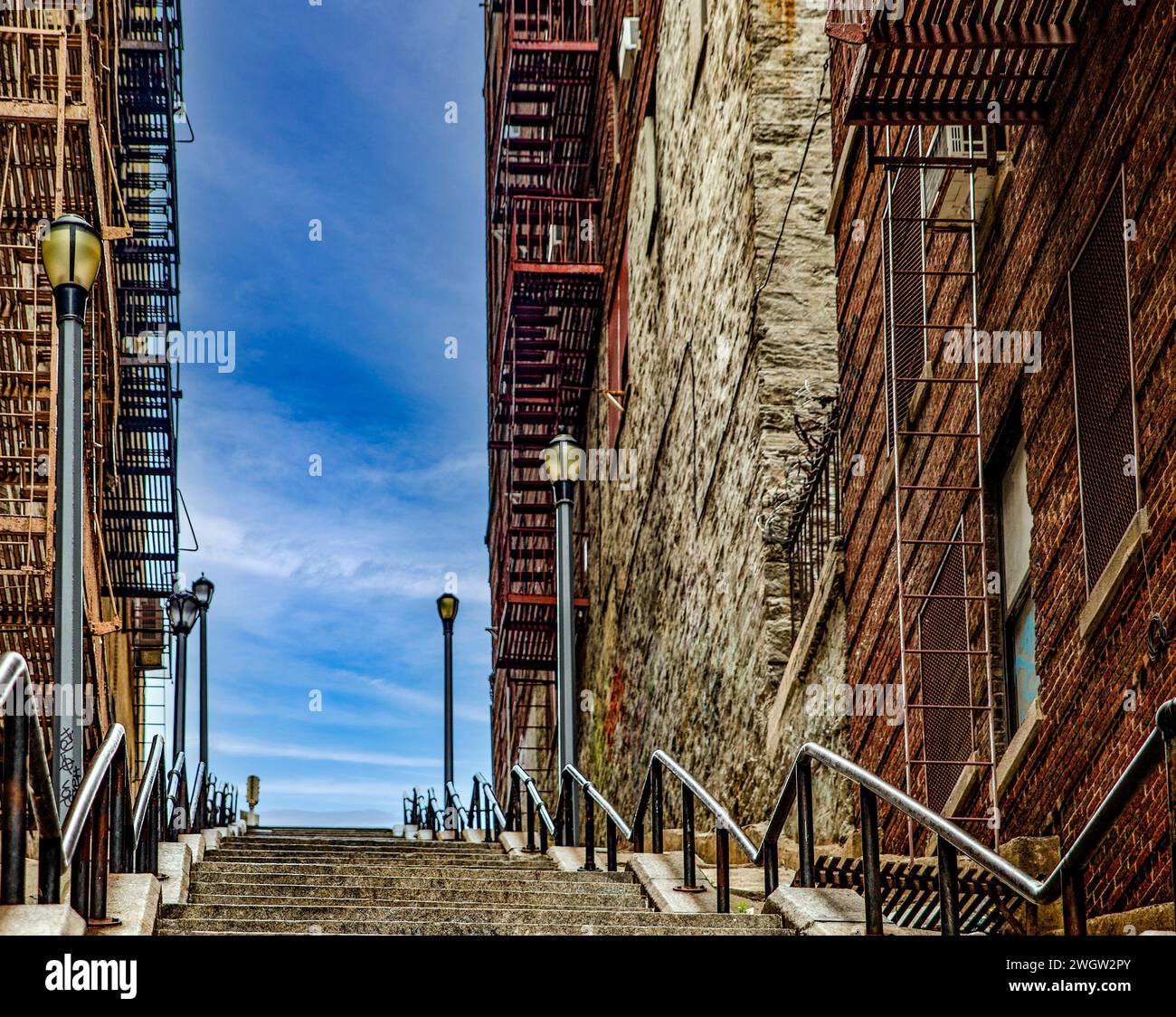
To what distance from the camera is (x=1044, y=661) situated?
30.0 feet

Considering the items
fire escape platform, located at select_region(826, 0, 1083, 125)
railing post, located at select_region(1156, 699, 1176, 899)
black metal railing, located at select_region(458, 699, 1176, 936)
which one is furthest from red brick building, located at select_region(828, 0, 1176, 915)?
railing post, located at select_region(1156, 699, 1176, 899)

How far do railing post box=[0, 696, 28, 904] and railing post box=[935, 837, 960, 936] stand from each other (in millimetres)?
3386

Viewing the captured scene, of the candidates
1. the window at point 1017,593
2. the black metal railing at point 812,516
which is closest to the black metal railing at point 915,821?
the window at point 1017,593

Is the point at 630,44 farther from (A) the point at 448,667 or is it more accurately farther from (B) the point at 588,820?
(B) the point at 588,820

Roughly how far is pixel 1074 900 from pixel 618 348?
1997 cm

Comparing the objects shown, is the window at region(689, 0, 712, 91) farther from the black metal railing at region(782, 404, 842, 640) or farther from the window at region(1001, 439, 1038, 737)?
the window at region(1001, 439, 1038, 737)

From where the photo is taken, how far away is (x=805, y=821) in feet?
27.6

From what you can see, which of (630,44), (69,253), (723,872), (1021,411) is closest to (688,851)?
(723,872)

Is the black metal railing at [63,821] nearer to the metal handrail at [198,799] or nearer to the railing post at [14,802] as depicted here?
the railing post at [14,802]

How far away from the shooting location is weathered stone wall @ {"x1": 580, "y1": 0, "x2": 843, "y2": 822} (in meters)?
14.4

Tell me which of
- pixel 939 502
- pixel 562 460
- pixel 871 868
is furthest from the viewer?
pixel 562 460
